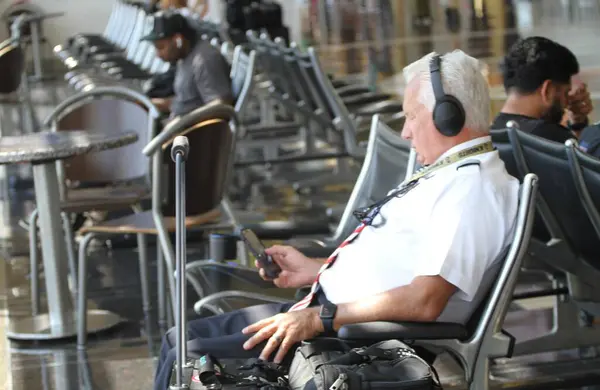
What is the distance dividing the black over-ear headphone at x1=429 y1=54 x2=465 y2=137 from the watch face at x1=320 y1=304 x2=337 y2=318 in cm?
45

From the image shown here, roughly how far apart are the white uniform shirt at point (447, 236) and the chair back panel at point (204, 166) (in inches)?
67.8

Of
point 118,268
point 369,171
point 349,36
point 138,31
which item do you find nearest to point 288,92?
point 118,268

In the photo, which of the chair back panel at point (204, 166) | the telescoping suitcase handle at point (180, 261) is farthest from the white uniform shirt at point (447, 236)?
the chair back panel at point (204, 166)

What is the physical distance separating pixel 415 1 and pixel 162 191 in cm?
1968

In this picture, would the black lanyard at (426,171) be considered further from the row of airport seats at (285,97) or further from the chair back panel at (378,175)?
the row of airport seats at (285,97)

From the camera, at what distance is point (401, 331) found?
2.68m

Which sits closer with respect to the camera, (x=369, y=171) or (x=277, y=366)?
(x=277, y=366)

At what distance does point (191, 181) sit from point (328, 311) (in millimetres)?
1949

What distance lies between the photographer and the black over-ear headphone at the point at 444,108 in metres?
2.75

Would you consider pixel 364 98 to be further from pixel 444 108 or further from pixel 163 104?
pixel 444 108

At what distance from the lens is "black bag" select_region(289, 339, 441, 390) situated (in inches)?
93.9

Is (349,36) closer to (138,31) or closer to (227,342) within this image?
(138,31)

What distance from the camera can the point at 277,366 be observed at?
105 inches

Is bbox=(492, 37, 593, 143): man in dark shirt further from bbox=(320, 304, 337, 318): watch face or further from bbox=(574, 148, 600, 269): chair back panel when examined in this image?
bbox=(320, 304, 337, 318): watch face
